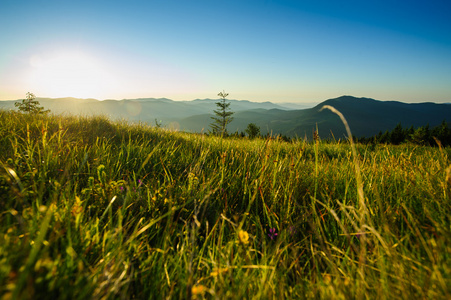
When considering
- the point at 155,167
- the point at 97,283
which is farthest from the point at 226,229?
the point at 155,167

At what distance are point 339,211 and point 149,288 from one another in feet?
5.34

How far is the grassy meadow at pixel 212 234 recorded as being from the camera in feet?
3.07

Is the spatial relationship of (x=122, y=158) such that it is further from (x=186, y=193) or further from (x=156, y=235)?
(x=156, y=235)

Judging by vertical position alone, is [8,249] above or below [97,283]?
above

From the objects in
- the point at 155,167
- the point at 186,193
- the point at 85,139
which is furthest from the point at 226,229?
the point at 85,139

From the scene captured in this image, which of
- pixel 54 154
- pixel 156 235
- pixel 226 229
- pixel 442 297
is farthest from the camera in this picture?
pixel 54 154

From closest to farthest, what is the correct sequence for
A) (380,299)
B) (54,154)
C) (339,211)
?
(380,299) < (339,211) < (54,154)

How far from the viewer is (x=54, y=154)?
7.79ft

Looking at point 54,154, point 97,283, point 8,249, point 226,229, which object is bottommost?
point 226,229

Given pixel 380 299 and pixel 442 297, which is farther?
pixel 380 299

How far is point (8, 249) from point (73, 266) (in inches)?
10.6

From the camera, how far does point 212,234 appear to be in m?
1.63

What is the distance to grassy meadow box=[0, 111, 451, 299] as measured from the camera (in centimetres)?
93

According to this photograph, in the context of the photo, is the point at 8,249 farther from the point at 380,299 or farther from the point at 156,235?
the point at 380,299
